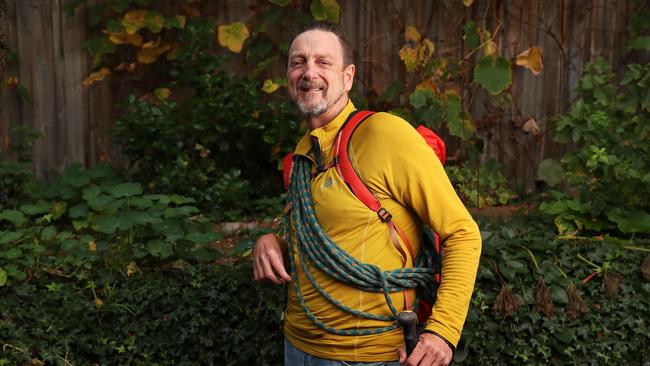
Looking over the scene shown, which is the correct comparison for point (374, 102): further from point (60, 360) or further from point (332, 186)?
point (332, 186)

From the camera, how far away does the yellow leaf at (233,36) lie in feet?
19.0

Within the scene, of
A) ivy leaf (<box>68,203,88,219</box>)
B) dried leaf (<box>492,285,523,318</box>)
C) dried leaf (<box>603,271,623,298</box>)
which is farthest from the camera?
ivy leaf (<box>68,203,88,219</box>)

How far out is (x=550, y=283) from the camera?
12.4 feet

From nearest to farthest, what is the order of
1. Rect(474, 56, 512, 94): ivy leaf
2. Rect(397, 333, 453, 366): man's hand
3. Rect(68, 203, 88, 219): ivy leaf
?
Rect(397, 333, 453, 366): man's hand → Rect(68, 203, 88, 219): ivy leaf → Rect(474, 56, 512, 94): ivy leaf

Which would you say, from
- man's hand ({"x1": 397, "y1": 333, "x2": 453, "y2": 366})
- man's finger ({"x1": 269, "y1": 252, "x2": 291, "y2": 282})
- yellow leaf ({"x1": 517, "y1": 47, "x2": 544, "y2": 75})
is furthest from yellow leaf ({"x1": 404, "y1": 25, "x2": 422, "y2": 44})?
man's hand ({"x1": 397, "y1": 333, "x2": 453, "y2": 366})

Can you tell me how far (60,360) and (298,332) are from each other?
1.61 metres

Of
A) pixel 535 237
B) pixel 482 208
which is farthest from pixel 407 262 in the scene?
pixel 482 208

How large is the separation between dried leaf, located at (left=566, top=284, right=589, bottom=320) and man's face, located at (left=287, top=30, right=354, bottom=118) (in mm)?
1896

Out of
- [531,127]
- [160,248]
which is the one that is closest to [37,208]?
[160,248]

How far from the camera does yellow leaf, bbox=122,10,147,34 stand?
578 cm

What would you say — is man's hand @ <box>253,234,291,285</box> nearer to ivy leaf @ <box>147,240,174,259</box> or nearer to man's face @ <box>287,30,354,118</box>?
man's face @ <box>287,30,354,118</box>

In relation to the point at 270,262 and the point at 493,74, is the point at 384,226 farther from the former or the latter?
the point at 493,74

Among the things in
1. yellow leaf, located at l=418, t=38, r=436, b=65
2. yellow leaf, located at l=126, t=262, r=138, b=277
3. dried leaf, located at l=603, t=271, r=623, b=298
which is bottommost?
dried leaf, located at l=603, t=271, r=623, b=298

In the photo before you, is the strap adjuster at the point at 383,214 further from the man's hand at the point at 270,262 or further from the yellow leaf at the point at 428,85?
the yellow leaf at the point at 428,85
